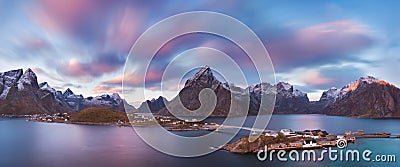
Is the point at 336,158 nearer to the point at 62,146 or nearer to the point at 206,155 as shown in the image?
the point at 206,155

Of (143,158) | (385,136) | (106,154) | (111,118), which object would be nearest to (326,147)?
(385,136)

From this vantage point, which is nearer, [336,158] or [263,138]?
[336,158]

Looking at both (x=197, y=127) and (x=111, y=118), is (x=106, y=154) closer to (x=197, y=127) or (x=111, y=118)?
(x=197, y=127)

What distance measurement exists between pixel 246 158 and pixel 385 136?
4868 cm

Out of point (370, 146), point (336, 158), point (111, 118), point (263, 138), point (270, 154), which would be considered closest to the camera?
point (336, 158)

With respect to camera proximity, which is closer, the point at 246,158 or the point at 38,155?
the point at 246,158

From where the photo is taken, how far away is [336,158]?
4522 centimetres

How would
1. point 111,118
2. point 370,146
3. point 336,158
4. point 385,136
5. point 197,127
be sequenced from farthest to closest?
point 111,118, point 197,127, point 385,136, point 370,146, point 336,158

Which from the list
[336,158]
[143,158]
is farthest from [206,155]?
[336,158]

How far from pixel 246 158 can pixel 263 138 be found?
35.2 ft

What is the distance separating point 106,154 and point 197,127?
52.4 m

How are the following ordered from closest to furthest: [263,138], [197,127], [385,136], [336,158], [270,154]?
[336,158], [270,154], [263,138], [385,136], [197,127]

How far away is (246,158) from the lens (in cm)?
4581

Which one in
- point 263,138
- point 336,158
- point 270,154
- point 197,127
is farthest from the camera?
point 197,127
